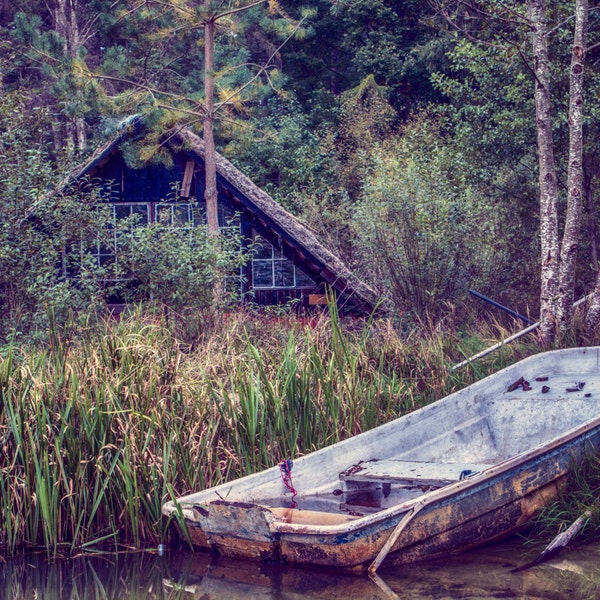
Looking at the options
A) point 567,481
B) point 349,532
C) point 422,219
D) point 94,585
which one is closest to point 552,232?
point 422,219

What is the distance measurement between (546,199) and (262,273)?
21.8ft

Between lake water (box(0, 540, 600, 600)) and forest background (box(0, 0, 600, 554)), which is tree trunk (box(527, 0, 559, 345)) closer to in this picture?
forest background (box(0, 0, 600, 554))

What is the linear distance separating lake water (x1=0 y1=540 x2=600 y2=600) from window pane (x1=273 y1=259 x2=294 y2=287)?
9.36 m

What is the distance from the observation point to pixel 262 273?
568 inches

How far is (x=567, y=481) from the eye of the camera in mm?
5363

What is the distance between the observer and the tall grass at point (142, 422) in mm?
5148

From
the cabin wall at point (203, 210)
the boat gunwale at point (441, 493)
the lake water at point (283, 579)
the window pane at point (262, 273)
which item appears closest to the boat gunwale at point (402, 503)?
the boat gunwale at point (441, 493)

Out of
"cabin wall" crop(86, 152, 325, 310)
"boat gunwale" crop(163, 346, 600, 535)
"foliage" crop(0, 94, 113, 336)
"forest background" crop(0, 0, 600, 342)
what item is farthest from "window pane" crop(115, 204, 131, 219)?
"boat gunwale" crop(163, 346, 600, 535)

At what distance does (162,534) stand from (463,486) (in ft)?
6.00

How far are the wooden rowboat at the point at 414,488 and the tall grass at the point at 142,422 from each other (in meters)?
0.33

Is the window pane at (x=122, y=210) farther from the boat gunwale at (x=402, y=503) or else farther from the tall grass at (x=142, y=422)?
the boat gunwale at (x=402, y=503)

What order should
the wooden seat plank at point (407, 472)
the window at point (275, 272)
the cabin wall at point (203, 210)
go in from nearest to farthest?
the wooden seat plank at point (407, 472) < the cabin wall at point (203, 210) < the window at point (275, 272)

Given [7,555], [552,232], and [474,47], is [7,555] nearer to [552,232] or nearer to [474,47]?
[552,232]

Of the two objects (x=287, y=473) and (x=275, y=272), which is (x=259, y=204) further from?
(x=287, y=473)
